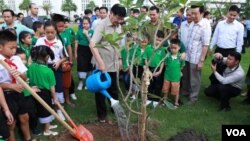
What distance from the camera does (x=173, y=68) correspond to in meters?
5.21

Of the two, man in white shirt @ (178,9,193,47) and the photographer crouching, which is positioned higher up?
man in white shirt @ (178,9,193,47)

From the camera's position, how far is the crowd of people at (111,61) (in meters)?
3.46

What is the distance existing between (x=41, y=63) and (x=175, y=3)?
A: 2008mm

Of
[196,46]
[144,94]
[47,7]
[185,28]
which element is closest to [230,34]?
[185,28]

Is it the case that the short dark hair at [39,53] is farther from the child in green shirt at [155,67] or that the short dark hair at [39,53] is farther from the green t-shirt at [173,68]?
the green t-shirt at [173,68]

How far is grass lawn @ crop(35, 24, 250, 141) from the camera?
437 cm

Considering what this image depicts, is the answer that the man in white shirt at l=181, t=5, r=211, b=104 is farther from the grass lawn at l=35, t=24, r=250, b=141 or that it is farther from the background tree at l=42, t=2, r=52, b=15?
the background tree at l=42, t=2, r=52, b=15

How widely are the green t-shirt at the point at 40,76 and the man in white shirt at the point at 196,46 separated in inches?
94.7

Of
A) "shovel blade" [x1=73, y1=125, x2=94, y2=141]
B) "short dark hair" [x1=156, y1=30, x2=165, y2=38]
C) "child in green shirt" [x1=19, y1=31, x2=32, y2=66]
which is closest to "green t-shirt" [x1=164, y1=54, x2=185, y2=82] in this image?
"short dark hair" [x1=156, y1=30, x2=165, y2=38]

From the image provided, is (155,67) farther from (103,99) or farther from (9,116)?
(9,116)

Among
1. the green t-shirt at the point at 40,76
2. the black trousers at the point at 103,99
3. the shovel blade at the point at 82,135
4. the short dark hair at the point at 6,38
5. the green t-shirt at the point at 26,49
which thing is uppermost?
the short dark hair at the point at 6,38

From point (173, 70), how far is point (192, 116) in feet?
2.70

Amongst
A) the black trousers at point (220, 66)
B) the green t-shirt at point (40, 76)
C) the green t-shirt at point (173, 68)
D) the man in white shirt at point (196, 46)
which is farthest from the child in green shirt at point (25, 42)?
the black trousers at point (220, 66)

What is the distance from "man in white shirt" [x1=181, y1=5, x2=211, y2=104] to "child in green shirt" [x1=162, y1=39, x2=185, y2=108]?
0.65 ft
